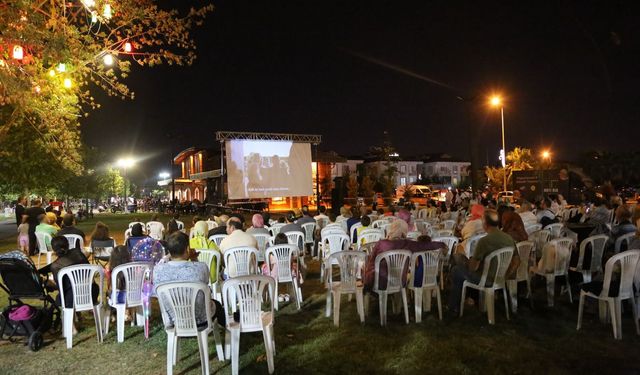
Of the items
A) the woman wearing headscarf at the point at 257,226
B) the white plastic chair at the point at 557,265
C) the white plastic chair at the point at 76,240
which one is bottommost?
the white plastic chair at the point at 557,265

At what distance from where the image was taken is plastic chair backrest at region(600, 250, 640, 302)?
4.54 m

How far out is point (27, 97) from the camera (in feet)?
23.8

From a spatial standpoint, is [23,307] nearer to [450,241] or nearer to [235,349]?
[235,349]

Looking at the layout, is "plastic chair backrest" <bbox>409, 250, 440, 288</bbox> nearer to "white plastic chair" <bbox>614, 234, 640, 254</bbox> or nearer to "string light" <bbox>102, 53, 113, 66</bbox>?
"white plastic chair" <bbox>614, 234, 640, 254</bbox>

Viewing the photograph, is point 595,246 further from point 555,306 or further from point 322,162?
point 322,162

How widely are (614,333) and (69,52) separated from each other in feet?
26.3

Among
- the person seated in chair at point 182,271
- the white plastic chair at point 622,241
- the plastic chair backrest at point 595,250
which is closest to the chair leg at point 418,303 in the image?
the plastic chair backrest at point 595,250

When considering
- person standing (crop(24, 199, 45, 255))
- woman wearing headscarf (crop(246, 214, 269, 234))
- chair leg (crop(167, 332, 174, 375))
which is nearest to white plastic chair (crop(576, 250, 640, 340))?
chair leg (crop(167, 332, 174, 375))

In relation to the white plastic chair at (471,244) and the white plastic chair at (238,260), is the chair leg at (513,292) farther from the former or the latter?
the white plastic chair at (238,260)

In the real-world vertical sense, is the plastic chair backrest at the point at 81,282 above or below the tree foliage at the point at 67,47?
below

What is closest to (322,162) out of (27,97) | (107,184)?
(107,184)

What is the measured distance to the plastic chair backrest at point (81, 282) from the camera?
492 centimetres

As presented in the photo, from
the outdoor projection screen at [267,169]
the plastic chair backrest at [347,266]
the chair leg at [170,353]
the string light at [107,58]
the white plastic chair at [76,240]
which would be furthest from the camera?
the outdoor projection screen at [267,169]

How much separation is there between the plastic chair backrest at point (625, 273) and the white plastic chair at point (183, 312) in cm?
397
